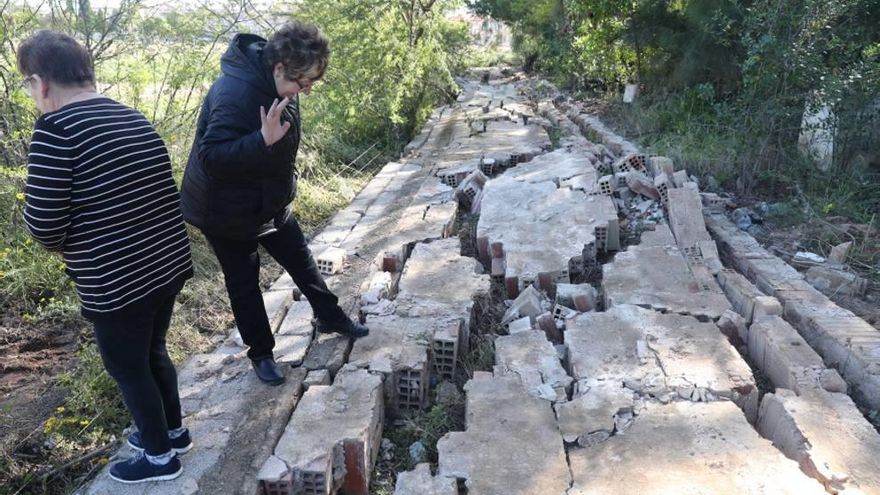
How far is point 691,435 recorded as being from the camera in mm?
2576

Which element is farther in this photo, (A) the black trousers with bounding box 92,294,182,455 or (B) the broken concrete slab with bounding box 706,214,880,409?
(B) the broken concrete slab with bounding box 706,214,880,409

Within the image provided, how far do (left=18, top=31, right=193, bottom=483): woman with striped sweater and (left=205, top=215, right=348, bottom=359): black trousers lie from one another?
0.33m

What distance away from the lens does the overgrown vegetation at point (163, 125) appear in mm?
3084

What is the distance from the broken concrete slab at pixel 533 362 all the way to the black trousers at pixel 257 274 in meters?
0.95

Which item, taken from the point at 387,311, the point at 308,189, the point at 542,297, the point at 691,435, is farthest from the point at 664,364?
the point at 308,189

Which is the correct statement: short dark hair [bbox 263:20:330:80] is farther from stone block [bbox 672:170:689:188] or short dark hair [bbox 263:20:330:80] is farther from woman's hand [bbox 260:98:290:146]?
stone block [bbox 672:170:689:188]

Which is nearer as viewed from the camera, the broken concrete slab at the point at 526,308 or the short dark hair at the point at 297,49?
the short dark hair at the point at 297,49

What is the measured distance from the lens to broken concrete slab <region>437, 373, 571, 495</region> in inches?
95.9

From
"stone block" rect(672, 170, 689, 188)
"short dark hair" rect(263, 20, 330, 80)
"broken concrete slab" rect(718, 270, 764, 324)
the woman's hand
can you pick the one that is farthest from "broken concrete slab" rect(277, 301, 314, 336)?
"stone block" rect(672, 170, 689, 188)

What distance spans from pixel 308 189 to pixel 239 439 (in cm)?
395

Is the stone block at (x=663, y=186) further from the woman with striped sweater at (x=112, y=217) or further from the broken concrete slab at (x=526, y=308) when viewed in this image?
the woman with striped sweater at (x=112, y=217)

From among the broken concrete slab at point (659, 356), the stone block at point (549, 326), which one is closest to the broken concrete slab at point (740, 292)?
the broken concrete slab at point (659, 356)

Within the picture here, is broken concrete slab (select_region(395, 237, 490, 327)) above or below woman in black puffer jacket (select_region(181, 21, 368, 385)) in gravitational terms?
below

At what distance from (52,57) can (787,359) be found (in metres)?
3.25
